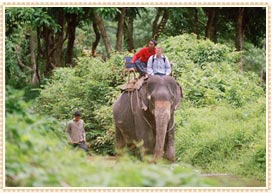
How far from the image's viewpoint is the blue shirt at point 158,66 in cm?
1065

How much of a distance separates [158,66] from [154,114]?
2.16ft

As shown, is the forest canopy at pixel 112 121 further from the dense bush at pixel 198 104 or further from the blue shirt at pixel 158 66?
the blue shirt at pixel 158 66

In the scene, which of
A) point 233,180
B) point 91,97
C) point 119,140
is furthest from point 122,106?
point 91,97

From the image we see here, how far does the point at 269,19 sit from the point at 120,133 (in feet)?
10.7

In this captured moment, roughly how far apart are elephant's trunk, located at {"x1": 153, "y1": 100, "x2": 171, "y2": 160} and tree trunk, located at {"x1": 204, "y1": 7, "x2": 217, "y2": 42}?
13.0 metres

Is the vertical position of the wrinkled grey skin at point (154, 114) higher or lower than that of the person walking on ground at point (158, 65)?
lower

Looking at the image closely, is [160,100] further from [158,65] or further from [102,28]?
[102,28]

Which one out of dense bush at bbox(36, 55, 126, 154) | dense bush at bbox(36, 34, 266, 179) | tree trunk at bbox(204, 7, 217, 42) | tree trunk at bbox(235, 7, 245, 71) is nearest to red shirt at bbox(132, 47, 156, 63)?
dense bush at bbox(36, 34, 266, 179)

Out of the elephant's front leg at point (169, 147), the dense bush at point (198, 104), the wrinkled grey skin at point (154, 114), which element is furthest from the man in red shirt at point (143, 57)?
the dense bush at point (198, 104)

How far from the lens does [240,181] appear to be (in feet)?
33.9

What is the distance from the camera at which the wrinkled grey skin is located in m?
10.2

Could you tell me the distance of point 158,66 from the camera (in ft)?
34.9

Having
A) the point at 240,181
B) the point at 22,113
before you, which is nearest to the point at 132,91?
the point at 240,181
